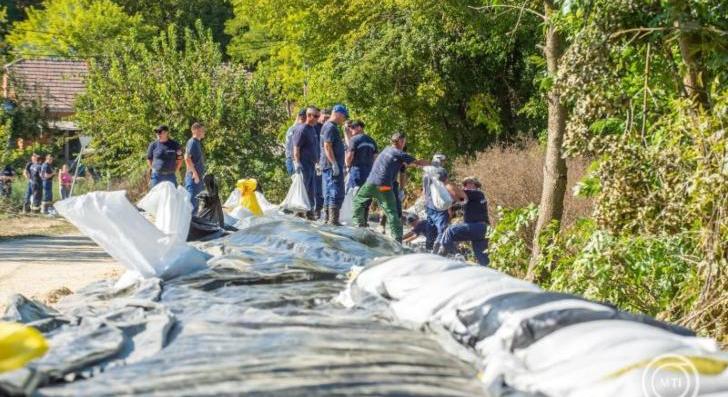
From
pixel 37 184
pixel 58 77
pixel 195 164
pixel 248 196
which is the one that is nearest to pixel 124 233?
pixel 195 164

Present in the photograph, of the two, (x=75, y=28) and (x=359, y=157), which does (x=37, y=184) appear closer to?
(x=359, y=157)

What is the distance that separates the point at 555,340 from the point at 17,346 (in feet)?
8.10

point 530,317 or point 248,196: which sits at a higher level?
point 530,317

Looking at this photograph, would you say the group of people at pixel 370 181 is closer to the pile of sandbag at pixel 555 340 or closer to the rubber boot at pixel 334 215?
the rubber boot at pixel 334 215

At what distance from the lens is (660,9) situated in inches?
320

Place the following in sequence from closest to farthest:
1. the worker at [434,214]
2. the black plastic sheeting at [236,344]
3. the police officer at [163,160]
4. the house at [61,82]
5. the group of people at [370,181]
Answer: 1. the black plastic sheeting at [236,344]
2. the group of people at [370,181]
3. the worker at [434,214]
4. the police officer at [163,160]
5. the house at [61,82]

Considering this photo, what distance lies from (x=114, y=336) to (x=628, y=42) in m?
4.34

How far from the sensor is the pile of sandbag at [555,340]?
452 centimetres

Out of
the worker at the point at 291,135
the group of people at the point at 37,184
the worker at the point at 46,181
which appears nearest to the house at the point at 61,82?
the group of people at the point at 37,184

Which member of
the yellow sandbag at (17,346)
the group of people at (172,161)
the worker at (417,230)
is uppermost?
the yellow sandbag at (17,346)

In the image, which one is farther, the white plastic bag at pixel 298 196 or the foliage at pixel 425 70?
Answer: the foliage at pixel 425 70

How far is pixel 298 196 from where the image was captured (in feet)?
53.2

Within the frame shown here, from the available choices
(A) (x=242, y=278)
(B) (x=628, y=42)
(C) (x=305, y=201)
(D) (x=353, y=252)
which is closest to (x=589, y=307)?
(B) (x=628, y=42)

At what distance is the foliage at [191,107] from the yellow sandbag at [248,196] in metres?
9.57
